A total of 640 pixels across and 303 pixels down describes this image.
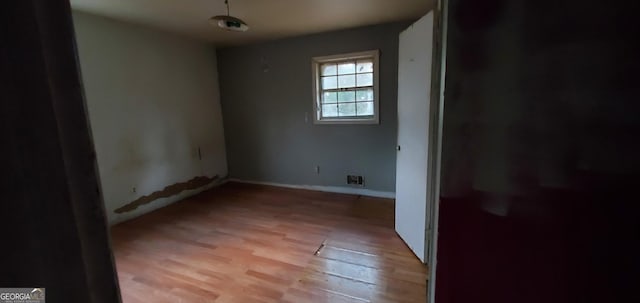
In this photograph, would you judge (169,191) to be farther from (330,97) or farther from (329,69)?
(329,69)

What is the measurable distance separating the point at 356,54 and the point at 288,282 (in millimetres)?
2775

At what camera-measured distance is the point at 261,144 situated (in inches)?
170

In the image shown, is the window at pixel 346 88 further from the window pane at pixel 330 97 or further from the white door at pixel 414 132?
the white door at pixel 414 132

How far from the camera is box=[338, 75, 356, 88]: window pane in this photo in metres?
3.68

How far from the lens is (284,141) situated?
13.6 ft

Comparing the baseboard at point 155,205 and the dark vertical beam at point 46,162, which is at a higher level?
the dark vertical beam at point 46,162

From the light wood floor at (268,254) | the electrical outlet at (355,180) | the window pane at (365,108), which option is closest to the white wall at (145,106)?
the light wood floor at (268,254)

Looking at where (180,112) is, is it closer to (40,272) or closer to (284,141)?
(284,141)

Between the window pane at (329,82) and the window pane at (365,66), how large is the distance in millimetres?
345

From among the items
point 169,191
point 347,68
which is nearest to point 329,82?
point 347,68

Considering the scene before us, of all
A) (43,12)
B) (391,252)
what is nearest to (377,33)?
(391,252)

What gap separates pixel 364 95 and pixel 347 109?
30 centimetres

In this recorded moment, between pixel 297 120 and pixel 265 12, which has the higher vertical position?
pixel 265 12

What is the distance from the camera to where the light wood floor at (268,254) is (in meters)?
1.85
